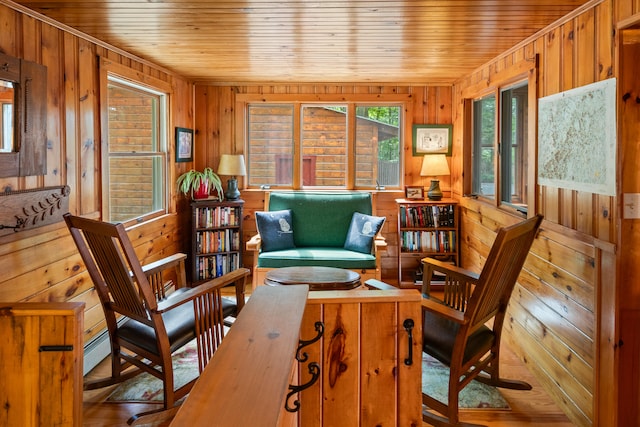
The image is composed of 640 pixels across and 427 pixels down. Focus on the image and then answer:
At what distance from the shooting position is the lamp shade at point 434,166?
5.57 metres

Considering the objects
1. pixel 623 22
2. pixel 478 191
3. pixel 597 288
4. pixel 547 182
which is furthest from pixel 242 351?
pixel 478 191

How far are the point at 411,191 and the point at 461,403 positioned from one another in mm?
3027

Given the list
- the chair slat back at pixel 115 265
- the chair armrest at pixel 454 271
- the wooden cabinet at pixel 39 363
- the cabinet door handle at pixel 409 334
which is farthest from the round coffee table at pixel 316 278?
the cabinet door handle at pixel 409 334

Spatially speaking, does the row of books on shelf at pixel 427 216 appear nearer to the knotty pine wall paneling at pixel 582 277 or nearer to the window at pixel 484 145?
the window at pixel 484 145

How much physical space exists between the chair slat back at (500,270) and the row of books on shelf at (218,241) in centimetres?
328

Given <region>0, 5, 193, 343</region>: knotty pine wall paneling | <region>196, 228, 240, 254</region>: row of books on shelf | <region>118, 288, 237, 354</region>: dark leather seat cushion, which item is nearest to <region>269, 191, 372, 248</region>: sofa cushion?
<region>196, 228, 240, 254</region>: row of books on shelf

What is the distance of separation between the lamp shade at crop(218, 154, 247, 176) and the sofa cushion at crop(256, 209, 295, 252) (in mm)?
606

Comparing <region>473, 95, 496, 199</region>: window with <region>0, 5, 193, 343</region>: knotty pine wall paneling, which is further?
<region>473, 95, 496, 199</region>: window

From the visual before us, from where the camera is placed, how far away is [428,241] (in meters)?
5.54

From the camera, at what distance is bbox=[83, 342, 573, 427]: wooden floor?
282 centimetres

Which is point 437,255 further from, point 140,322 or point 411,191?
point 140,322

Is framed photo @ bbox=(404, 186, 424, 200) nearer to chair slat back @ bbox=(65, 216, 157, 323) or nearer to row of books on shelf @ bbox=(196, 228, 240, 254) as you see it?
row of books on shelf @ bbox=(196, 228, 240, 254)

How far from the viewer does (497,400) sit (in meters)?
3.08

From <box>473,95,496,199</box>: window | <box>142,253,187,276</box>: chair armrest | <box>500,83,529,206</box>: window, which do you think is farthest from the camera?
<box>473,95,496,199</box>: window
